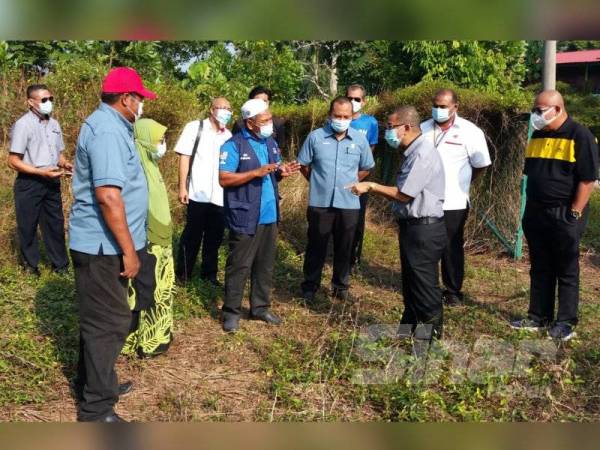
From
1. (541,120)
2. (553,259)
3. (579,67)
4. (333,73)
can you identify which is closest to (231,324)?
(553,259)

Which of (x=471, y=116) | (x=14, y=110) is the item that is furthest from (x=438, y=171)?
(x=14, y=110)

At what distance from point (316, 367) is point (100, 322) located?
1.53 metres

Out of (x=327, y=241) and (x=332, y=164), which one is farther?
(x=327, y=241)

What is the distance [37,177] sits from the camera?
20.0 ft

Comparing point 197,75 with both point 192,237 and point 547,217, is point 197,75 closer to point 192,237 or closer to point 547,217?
point 192,237

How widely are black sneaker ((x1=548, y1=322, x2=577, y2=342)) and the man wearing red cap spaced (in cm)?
320

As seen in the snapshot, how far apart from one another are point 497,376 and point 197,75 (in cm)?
1191

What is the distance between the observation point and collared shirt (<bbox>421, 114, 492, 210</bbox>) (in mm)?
5512

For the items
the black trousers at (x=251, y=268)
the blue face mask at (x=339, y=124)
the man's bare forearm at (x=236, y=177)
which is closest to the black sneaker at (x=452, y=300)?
the black trousers at (x=251, y=268)

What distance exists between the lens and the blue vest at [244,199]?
4832mm

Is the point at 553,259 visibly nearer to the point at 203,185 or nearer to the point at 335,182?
the point at 335,182

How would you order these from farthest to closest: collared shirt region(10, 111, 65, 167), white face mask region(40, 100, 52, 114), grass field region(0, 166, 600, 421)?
1. white face mask region(40, 100, 52, 114)
2. collared shirt region(10, 111, 65, 167)
3. grass field region(0, 166, 600, 421)

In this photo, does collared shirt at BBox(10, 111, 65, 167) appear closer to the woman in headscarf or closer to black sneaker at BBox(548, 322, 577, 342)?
the woman in headscarf

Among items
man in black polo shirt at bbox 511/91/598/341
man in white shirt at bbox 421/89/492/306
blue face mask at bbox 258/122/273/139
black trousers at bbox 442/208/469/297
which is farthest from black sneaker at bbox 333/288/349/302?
blue face mask at bbox 258/122/273/139
